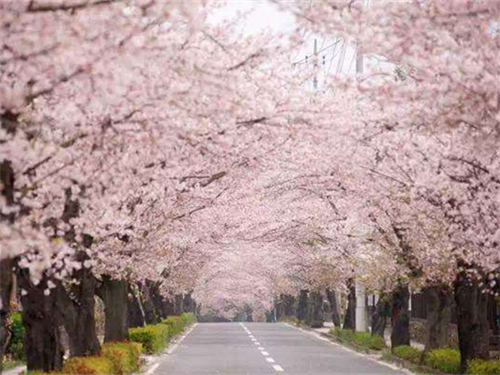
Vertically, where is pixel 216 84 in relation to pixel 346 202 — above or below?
below

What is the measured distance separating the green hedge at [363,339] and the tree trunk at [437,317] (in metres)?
6.55

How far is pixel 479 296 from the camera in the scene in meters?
23.3

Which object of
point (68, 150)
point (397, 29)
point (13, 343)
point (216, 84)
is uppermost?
point (397, 29)

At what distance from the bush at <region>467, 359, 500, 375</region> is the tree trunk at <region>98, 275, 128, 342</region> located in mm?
8999

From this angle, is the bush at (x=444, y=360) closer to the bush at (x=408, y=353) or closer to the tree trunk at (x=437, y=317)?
the tree trunk at (x=437, y=317)

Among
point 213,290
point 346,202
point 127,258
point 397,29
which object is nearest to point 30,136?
point 397,29

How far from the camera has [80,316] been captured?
760 inches

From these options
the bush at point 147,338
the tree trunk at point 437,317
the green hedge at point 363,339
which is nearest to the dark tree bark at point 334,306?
the green hedge at point 363,339

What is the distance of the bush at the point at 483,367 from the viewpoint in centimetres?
1960

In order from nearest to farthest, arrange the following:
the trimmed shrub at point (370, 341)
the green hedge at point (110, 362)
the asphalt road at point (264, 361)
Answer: the green hedge at point (110, 362), the asphalt road at point (264, 361), the trimmed shrub at point (370, 341)

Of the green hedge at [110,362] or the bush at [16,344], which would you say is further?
the bush at [16,344]

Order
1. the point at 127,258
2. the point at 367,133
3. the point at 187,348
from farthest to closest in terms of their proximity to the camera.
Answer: the point at 187,348
the point at 127,258
the point at 367,133

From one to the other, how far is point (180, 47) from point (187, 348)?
89.3 ft

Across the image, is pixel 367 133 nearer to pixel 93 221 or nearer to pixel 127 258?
pixel 93 221
